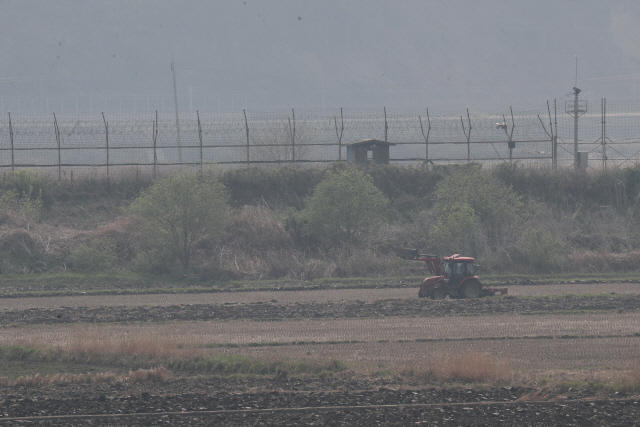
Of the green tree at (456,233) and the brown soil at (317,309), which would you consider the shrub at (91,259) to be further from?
the green tree at (456,233)

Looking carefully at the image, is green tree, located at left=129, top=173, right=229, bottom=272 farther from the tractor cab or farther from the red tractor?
the tractor cab

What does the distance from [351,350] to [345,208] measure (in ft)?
59.9

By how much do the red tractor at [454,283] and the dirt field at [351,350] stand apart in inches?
36.7

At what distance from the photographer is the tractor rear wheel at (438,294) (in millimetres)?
26984

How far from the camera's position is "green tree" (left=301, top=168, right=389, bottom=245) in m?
35.8

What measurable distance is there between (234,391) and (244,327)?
687cm

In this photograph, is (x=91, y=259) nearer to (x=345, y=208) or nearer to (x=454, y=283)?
(x=345, y=208)

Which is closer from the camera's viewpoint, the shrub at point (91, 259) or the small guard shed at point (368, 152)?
the shrub at point (91, 259)

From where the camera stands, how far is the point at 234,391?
14.6 m

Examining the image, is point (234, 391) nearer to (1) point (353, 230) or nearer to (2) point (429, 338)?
(2) point (429, 338)

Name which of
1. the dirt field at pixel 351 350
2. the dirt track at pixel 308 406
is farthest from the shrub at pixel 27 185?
the dirt track at pixel 308 406

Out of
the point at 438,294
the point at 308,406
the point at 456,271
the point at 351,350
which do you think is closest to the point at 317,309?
the point at 438,294

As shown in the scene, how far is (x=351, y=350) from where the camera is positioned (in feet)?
58.8

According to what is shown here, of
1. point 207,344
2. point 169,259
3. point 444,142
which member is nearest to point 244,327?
point 207,344
